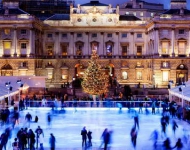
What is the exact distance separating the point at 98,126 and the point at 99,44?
43.3 m

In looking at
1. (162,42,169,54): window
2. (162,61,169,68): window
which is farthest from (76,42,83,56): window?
(162,61,169,68): window

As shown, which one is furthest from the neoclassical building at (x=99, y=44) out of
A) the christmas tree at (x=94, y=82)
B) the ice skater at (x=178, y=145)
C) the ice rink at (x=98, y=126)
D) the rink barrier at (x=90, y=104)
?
the ice skater at (x=178, y=145)

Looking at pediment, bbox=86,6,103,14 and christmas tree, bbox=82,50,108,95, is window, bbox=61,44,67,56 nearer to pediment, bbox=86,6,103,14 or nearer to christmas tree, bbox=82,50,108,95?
pediment, bbox=86,6,103,14

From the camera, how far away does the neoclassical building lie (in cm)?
6825

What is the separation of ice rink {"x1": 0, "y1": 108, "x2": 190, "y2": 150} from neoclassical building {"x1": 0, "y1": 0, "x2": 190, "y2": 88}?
26.0m

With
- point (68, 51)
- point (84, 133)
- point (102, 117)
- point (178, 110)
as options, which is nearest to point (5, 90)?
point (102, 117)

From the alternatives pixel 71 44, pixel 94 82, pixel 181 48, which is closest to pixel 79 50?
pixel 71 44

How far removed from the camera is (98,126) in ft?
108

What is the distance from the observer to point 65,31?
74.6 metres

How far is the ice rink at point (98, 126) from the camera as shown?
25.7 metres

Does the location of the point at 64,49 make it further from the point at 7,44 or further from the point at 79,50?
the point at 7,44

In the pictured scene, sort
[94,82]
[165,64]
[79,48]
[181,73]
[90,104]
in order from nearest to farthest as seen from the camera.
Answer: [90,104] < [94,82] < [181,73] < [165,64] < [79,48]

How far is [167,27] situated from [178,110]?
34087 millimetres

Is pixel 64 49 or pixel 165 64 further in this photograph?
pixel 64 49
